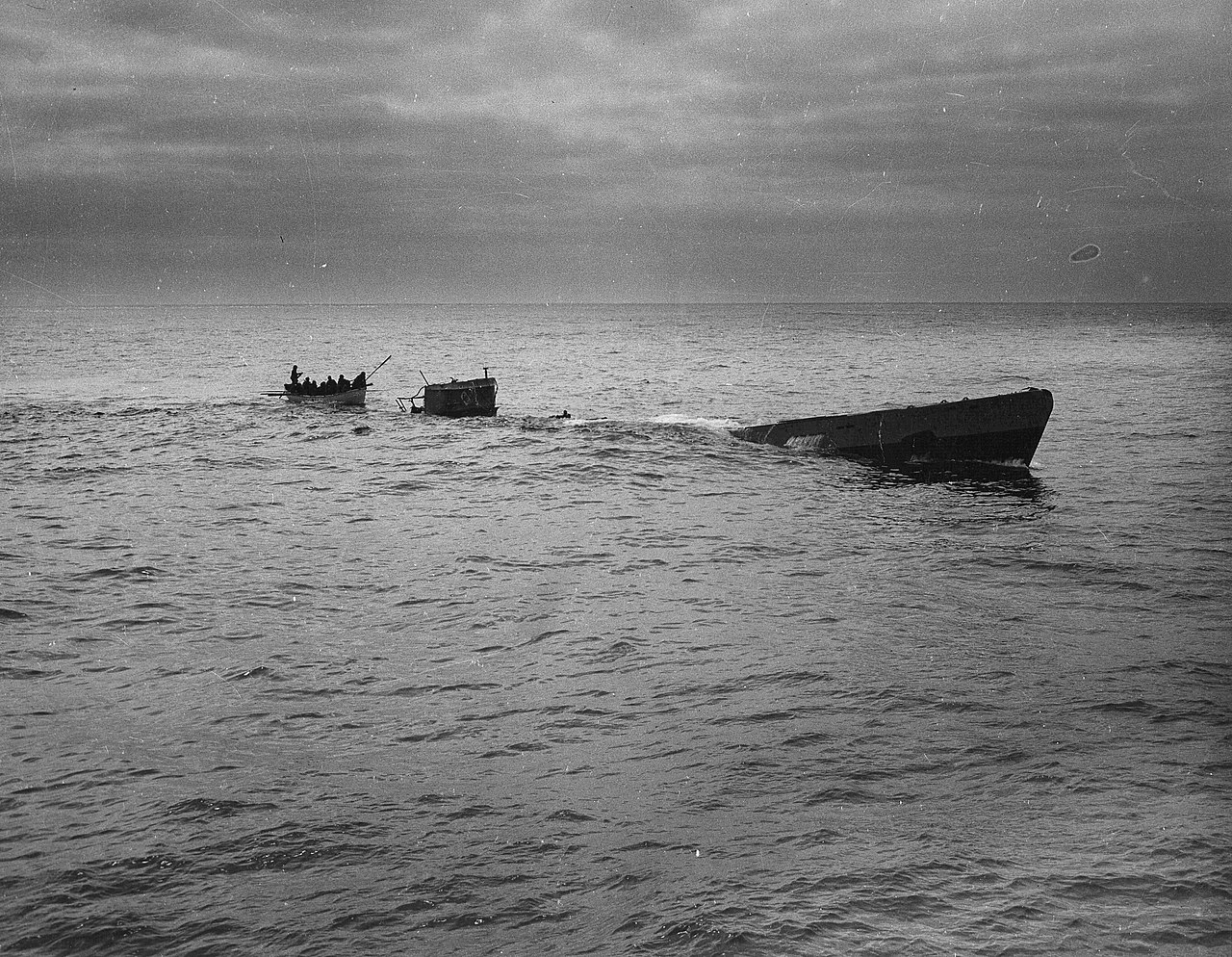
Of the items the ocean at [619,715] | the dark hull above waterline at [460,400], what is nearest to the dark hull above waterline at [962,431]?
the ocean at [619,715]

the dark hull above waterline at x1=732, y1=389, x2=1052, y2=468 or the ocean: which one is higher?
the dark hull above waterline at x1=732, y1=389, x2=1052, y2=468

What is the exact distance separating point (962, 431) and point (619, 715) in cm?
1999

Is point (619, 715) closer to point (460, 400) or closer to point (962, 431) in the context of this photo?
point (962, 431)

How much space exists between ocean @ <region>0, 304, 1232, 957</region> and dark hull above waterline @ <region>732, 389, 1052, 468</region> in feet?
4.94

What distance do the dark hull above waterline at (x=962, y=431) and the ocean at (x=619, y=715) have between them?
1507 mm

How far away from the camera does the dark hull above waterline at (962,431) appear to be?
26.8 metres

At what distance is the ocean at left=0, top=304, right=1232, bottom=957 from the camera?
6664mm

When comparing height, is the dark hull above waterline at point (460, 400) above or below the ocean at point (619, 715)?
above

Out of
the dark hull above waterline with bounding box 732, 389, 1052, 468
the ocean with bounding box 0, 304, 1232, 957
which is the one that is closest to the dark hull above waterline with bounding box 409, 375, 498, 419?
the ocean with bounding box 0, 304, 1232, 957

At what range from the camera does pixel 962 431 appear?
27.1 m

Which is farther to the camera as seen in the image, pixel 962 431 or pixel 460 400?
pixel 460 400

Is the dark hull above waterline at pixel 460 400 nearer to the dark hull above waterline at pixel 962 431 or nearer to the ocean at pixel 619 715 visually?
the ocean at pixel 619 715

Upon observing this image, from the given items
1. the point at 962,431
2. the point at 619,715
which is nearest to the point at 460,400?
the point at 962,431

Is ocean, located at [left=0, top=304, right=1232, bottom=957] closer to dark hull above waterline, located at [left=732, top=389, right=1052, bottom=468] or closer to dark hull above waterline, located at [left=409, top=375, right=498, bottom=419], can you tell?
dark hull above waterline, located at [left=732, top=389, right=1052, bottom=468]
